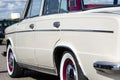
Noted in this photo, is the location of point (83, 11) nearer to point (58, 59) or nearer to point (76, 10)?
point (76, 10)

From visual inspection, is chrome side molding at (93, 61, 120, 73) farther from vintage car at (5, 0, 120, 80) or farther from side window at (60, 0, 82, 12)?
side window at (60, 0, 82, 12)

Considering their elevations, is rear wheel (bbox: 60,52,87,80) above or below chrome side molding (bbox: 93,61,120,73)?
below

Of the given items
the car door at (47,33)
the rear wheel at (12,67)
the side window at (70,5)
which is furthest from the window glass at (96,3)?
the rear wheel at (12,67)

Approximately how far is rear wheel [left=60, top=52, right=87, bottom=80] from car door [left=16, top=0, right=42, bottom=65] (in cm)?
112

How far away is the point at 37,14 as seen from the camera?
702 centimetres

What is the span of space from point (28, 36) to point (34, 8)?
2.11 feet

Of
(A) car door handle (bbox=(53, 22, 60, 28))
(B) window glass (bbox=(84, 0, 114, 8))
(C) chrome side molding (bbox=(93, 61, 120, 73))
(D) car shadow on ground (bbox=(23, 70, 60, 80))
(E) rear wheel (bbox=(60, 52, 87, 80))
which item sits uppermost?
(B) window glass (bbox=(84, 0, 114, 8))

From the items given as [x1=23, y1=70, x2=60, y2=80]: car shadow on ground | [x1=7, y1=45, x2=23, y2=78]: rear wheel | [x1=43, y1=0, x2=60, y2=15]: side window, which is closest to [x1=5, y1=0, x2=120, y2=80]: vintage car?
[x1=43, y1=0, x2=60, y2=15]: side window

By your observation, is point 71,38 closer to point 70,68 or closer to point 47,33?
point 70,68

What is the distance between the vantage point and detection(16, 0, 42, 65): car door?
22.8 feet

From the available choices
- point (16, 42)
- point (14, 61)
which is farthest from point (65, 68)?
point (14, 61)

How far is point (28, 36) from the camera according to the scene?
712 centimetres

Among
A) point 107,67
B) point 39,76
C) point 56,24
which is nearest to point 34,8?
point 56,24

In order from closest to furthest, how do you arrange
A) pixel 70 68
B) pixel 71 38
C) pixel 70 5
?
pixel 71 38 < pixel 70 68 < pixel 70 5
